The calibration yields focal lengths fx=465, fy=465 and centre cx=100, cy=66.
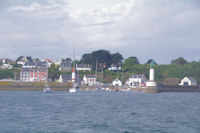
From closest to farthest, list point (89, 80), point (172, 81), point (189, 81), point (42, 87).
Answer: point (42, 87), point (189, 81), point (172, 81), point (89, 80)

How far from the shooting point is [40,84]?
385 feet

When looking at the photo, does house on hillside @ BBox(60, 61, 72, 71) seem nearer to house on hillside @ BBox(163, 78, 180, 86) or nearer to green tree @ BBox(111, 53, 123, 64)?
green tree @ BBox(111, 53, 123, 64)

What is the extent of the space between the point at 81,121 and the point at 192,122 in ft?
27.4

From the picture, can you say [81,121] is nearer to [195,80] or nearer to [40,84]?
[40,84]

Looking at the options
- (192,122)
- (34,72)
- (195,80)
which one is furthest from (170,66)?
(192,122)

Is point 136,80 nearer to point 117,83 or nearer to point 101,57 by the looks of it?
point 117,83

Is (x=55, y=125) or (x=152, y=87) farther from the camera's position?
(x=152, y=87)

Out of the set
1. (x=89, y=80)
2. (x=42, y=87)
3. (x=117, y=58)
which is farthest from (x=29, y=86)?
(x=117, y=58)

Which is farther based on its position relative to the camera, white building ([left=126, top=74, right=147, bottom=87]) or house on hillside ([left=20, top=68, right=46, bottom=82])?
house on hillside ([left=20, top=68, right=46, bottom=82])

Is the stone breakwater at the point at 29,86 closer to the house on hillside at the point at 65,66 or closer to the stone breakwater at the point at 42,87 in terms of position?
the stone breakwater at the point at 42,87

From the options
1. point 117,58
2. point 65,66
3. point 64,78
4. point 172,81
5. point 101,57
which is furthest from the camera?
point 65,66

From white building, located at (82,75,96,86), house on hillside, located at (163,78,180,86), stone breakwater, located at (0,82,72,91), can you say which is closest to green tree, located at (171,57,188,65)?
house on hillside, located at (163,78,180,86)

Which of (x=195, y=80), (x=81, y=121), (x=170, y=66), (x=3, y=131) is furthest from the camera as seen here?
(x=170, y=66)

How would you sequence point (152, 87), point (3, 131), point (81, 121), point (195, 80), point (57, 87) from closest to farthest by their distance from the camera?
point (3, 131) → point (81, 121) → point (152, 87) → point (57, 87) → point (195, 80)
